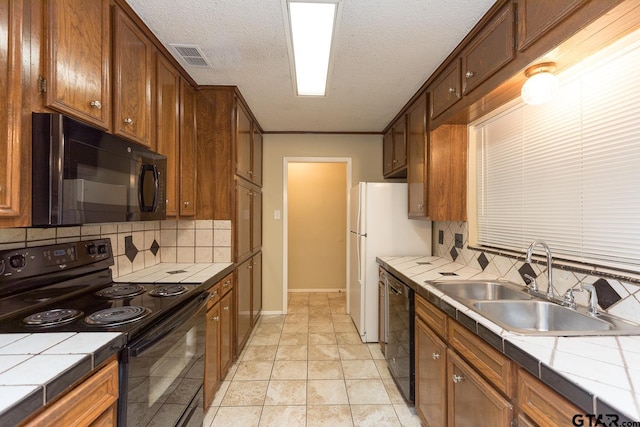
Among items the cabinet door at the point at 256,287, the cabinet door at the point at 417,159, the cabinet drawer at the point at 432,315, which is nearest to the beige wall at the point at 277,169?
the cabinet door at the point at 256,287

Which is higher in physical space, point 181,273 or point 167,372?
point 181,273

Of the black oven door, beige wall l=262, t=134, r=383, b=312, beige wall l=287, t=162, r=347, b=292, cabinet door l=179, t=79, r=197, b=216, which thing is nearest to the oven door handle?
the black oven door

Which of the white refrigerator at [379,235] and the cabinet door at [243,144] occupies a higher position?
the cabinet door at [243,144]

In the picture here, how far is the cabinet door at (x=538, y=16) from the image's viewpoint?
1080 mm

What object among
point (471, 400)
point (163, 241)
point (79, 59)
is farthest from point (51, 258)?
point (471, 400)

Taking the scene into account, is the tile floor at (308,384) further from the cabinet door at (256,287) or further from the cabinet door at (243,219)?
the cabinet door at (243,219)

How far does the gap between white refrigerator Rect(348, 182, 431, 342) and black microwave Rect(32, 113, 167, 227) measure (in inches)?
79.1

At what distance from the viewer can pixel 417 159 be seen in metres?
2.67

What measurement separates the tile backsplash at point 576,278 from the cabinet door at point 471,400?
0.60 metres

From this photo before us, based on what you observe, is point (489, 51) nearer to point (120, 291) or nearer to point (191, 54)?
point (191, 54)

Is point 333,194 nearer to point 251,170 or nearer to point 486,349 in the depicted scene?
point 251,170

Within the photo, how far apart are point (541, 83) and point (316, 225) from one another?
3.88m

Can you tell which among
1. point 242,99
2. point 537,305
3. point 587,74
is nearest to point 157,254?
point 242,99

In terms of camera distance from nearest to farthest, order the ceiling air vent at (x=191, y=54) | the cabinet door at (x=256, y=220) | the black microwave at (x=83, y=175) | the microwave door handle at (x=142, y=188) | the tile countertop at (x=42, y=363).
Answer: the tile countertop at (x=42, y=363), the black microwave at (x=83, y=175), the microwave door handle at (x=142, y=188), the ceiling air vent at (x=191, y=54), the cabinet door at (x=256, y=220)
